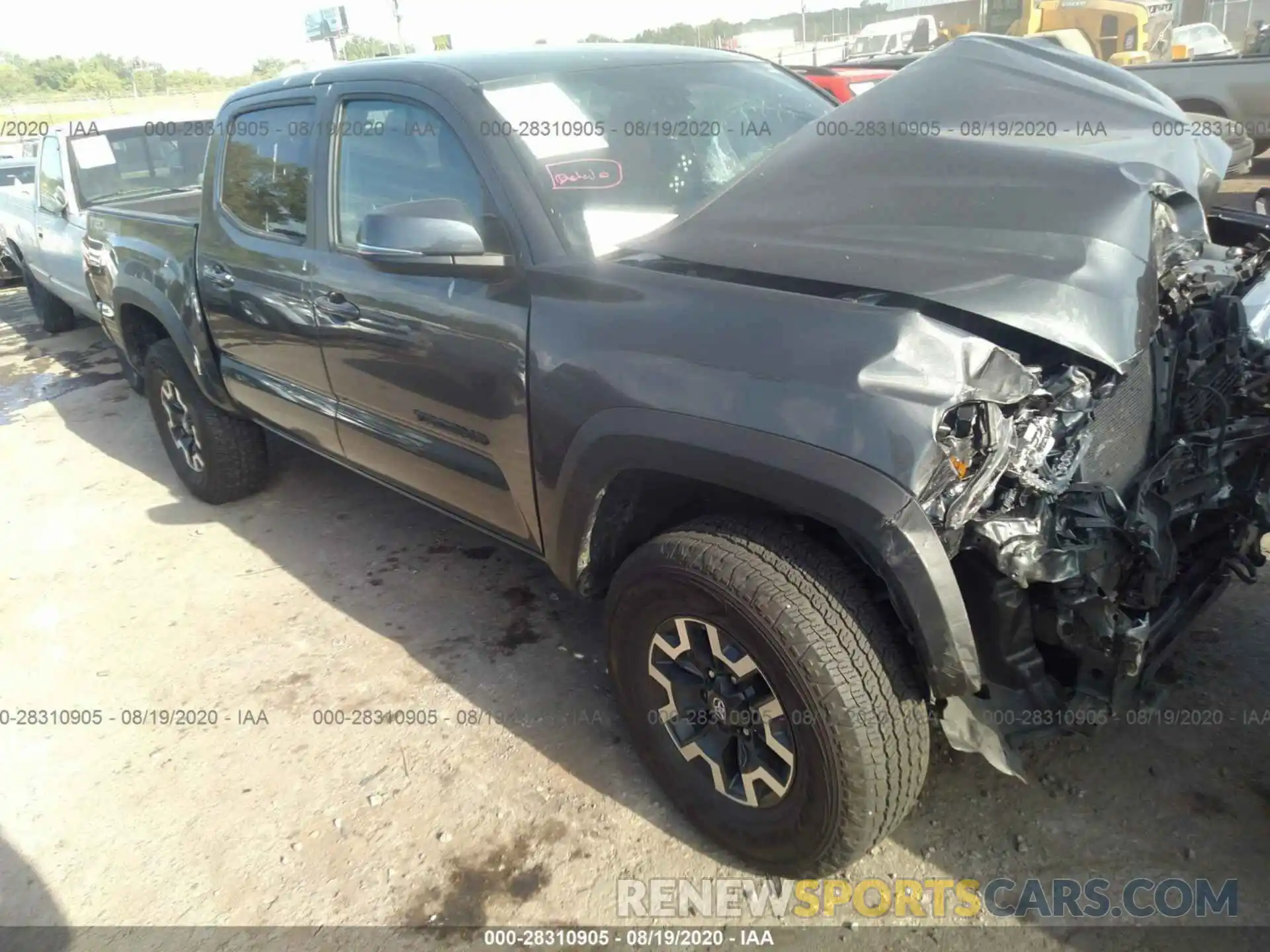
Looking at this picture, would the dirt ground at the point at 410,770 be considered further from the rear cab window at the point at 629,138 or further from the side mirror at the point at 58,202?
the side mirror at the point at 58,202

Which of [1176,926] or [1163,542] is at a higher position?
[1163,542]

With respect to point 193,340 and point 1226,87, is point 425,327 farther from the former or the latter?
point 1226,87

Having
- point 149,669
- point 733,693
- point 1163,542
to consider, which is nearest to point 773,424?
point 733,693

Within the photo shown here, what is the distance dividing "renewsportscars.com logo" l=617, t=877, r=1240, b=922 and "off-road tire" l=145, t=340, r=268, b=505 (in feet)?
10.2

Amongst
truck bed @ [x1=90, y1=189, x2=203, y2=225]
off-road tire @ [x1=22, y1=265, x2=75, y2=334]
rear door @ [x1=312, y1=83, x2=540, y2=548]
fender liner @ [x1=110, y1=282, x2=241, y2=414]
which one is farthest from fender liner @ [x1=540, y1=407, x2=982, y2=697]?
off-road tire @ [x1=22, y1=265, x2=75, y2=334]

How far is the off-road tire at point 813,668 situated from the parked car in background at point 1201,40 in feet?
70.7

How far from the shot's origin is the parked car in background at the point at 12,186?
27.6 feet

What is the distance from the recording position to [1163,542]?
1900 mm

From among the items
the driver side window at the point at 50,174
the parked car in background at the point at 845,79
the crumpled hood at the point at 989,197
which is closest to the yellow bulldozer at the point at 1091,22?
the parked car in background at the point at 845,79

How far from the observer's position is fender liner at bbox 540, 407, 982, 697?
1789mm

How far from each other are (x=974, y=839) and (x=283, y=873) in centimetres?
184

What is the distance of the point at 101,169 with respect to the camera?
6.57 meters

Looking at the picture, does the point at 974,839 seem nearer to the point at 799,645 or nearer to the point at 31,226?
the point at 799,645

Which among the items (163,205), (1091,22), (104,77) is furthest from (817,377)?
(104,77)
